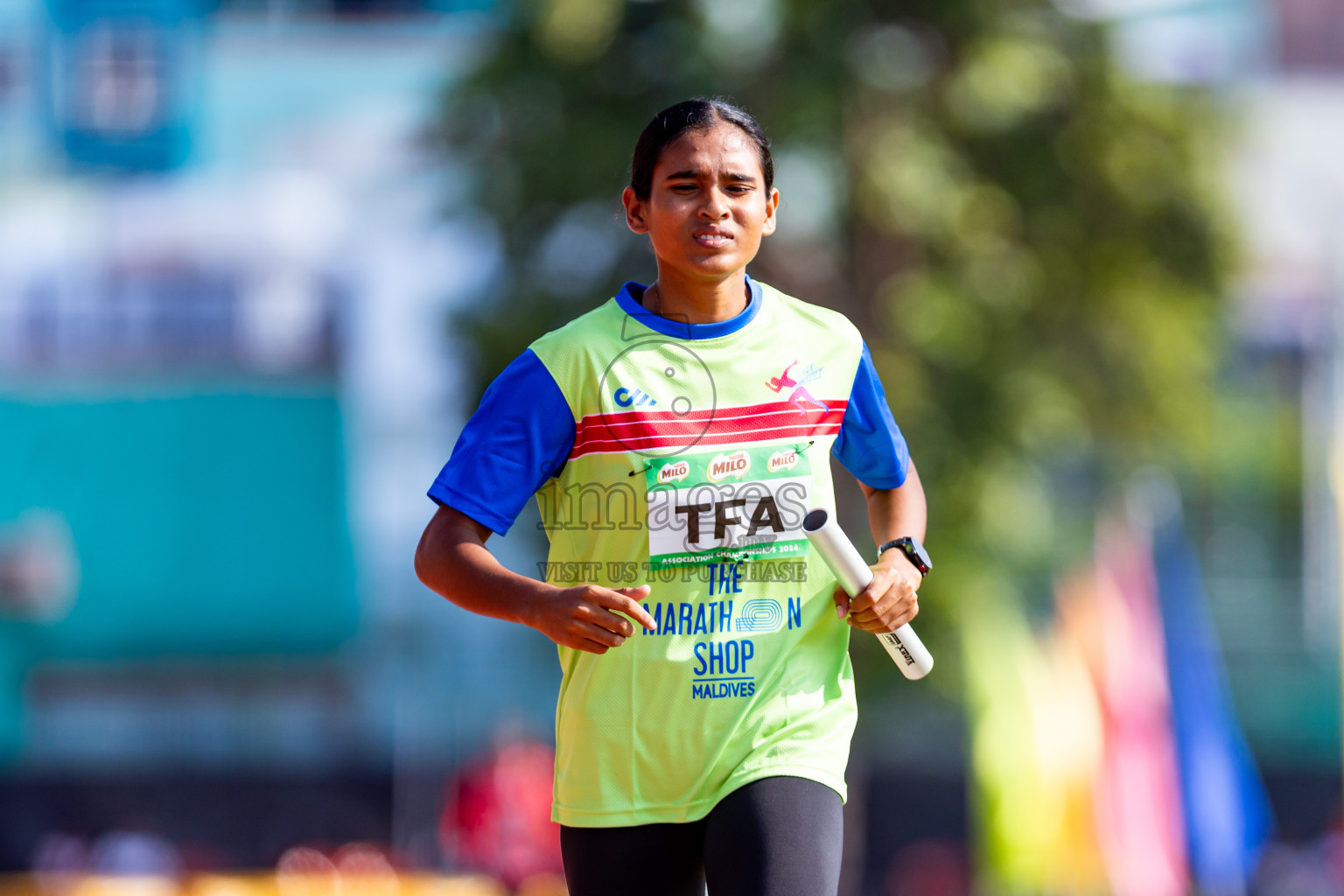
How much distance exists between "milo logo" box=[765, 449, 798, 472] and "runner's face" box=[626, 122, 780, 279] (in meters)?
0.32

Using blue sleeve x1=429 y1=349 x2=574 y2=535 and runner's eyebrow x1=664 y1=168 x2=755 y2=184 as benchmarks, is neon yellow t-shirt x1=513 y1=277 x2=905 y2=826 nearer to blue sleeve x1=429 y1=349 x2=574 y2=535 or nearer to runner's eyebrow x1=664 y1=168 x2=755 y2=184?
blue sleeve x1=429 y1=349 x2=574 y2=535

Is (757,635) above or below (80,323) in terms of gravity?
below

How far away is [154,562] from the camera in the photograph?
15.4 metres

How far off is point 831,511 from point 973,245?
8997 millimetres

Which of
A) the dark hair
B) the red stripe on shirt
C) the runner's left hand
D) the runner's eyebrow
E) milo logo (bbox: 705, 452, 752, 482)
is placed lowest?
the runner's left hand

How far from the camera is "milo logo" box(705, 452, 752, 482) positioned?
2625 millimetres

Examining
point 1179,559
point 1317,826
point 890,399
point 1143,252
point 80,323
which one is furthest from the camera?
point 80,323

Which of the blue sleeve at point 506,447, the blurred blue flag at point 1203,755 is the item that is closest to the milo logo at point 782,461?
the blue sleeve at point 506,447

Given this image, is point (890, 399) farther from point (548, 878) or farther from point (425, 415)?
point (425, 415)

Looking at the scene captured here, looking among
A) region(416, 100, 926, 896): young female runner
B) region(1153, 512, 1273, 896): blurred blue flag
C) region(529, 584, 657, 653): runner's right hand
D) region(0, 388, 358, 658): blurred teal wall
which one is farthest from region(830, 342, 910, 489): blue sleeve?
region(0, 388, 358, 658): blurred teal wall

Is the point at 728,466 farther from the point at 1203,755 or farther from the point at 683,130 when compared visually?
the point at 1203,755

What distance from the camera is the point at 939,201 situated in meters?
10.9

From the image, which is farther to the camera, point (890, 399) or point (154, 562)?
point (154, 562)

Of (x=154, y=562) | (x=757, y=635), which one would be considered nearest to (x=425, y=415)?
(x=154, y=562)
